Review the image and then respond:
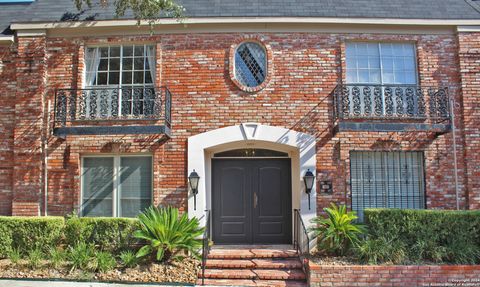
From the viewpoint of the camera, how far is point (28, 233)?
30.1 ft

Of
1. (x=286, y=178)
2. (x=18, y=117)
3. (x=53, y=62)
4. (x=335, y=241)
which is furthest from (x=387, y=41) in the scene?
(x=18, y=117)

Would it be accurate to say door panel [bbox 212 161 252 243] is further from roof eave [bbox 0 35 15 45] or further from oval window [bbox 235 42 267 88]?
roof eave [bbox 0 35 15 45]

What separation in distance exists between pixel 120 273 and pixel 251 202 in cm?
361

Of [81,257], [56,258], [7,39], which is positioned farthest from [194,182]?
[7,39]

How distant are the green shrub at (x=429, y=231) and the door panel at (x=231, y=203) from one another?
309cm

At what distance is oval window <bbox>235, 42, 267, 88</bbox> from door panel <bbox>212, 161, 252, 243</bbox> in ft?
6.99

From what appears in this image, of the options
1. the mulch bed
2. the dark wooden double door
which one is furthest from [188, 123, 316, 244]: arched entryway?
the mulch bed

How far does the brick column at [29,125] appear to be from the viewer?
1011 centimetres

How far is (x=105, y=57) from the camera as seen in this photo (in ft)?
35.3

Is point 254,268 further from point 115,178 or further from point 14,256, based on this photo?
point 14,256

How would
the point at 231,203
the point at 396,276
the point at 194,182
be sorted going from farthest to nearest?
the point at 231,203, the point at 194,182, the point at 396,276

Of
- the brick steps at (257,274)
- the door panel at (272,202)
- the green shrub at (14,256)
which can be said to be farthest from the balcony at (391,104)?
the green shrub at (14,256)

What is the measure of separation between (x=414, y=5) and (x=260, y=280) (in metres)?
8.22

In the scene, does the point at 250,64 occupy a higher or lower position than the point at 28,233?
higher
